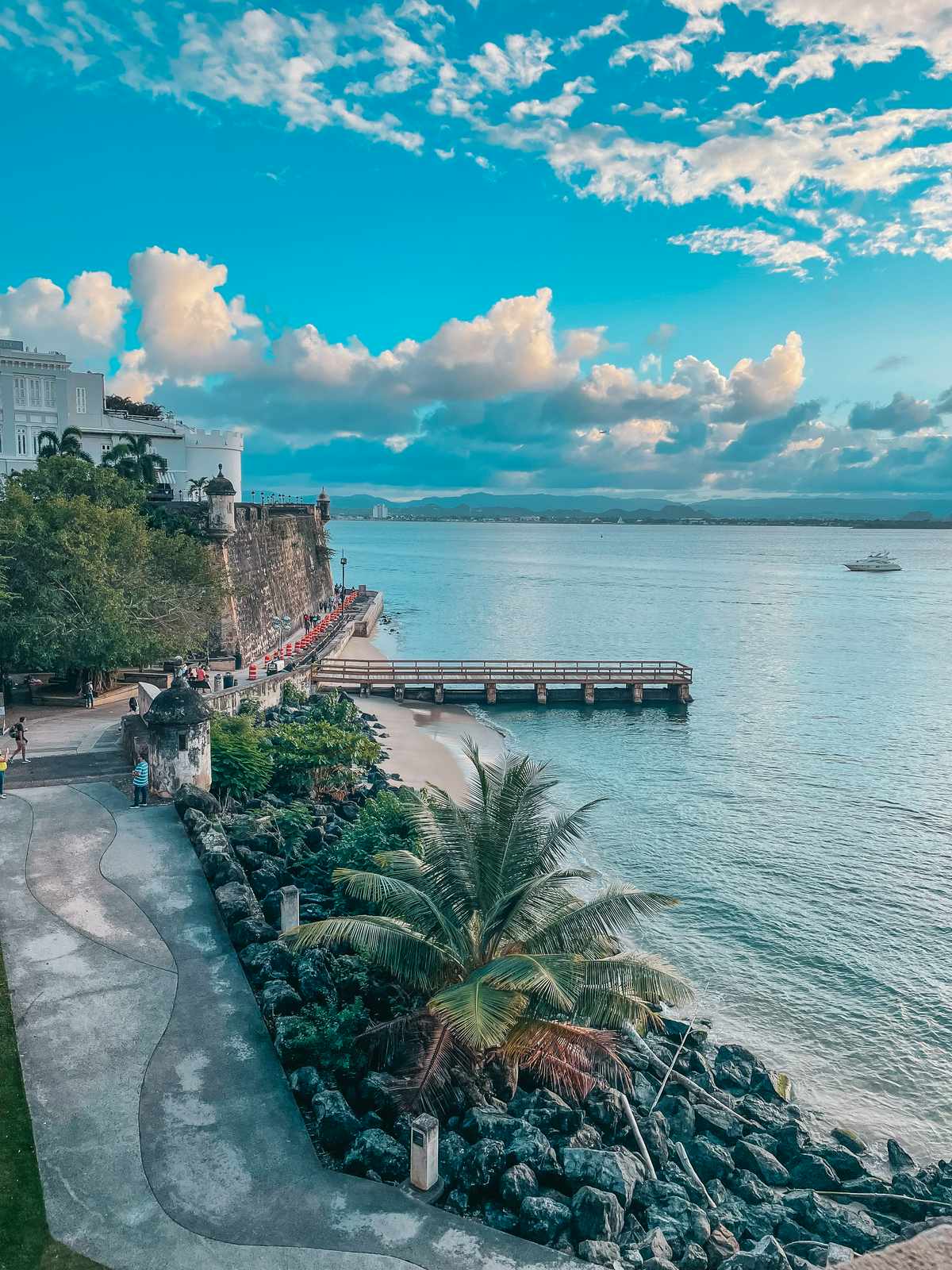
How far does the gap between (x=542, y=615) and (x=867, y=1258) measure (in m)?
76.9

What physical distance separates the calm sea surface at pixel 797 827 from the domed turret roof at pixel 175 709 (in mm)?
11197

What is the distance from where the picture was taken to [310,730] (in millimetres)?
24344

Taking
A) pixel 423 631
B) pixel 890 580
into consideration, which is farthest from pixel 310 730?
pixel 890 580

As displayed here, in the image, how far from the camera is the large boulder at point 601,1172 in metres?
9.11

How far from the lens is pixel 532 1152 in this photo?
9.20m

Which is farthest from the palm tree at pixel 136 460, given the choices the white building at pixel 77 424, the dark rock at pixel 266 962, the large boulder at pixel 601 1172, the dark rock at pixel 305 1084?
the large boulder at pixel 601 1172

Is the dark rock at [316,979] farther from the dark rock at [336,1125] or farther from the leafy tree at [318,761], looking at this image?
the leafy tree at [318,761]

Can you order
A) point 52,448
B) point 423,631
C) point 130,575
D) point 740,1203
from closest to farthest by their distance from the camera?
point 740,1203 < point 130,575 < point 52,448 < point 423,631

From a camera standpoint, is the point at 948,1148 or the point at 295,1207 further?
the point at 948,1148

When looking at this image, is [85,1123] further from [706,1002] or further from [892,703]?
[892,703]

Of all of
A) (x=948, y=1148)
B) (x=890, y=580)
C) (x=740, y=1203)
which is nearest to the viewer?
(x=740, y=1203)

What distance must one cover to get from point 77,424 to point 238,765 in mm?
47563

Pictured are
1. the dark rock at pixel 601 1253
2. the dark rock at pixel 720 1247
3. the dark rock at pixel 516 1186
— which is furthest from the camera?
the dark rock at pixel 720 1247

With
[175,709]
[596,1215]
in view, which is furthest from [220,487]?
[596,1215]
